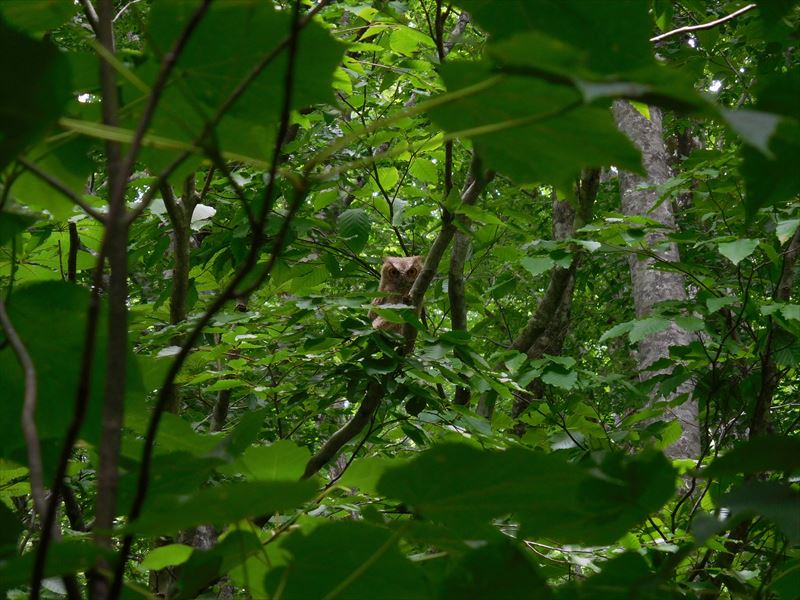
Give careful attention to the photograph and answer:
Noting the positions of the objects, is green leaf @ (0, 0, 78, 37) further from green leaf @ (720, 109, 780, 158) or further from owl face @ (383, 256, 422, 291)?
owl face @ (383, 256, 422, 291)

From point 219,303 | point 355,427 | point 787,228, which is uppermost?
point 787,228

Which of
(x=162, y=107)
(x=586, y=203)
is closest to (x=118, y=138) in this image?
(x=162, y=107)

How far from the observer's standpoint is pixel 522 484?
13.0 inches

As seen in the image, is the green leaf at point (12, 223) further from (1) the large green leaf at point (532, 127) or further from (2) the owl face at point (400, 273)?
(2) the owl face at point (400, 273)

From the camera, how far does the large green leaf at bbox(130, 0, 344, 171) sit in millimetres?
343

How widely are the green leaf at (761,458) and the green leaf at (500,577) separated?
0.25 feet

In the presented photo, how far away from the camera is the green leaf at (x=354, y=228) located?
2.36 meters

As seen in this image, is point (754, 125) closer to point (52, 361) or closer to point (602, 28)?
point (602, 28)

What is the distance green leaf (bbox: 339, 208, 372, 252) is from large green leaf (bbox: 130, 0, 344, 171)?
199 centimetres

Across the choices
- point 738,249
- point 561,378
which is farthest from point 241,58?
point 561,378

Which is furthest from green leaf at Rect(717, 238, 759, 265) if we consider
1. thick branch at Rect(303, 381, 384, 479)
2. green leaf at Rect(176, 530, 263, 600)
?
green leaf at Rect(176, 530, 263, 600)

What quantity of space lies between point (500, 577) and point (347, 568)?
0.08m

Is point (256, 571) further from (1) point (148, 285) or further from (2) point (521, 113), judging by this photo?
(1) point (148, 285)

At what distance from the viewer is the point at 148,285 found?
4.07 meters
